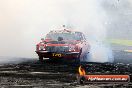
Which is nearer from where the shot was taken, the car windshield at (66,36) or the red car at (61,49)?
the red car at (61,49)

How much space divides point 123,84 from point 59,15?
69.8ft

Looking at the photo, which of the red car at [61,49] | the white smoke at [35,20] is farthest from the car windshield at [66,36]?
the white smoke at [35,20]

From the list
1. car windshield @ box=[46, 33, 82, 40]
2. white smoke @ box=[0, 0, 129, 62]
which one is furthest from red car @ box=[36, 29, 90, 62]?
white smoke @ box=[0, 0, 129, 62]

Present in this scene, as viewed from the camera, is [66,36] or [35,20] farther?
[35,20]

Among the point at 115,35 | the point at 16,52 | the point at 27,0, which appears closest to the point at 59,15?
the point at 27,0

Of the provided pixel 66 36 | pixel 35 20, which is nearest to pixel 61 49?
pixel 66 36

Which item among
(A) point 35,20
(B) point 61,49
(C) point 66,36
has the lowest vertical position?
(B) point 61,49

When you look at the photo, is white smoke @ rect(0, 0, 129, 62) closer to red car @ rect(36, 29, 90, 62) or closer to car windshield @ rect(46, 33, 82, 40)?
car windshield @ rect(46, 33, 82, 40)

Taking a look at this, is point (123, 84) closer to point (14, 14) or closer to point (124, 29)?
point (14, 14)

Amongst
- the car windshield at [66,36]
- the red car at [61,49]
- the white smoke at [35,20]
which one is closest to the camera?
the red car at [61,49]

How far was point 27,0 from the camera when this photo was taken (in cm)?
2945

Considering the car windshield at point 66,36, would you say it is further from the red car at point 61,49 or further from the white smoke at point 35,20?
the white smoke at point 35,20

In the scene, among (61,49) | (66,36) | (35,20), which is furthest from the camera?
(35,20)

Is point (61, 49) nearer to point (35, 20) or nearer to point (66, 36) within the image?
point (66, 36)
